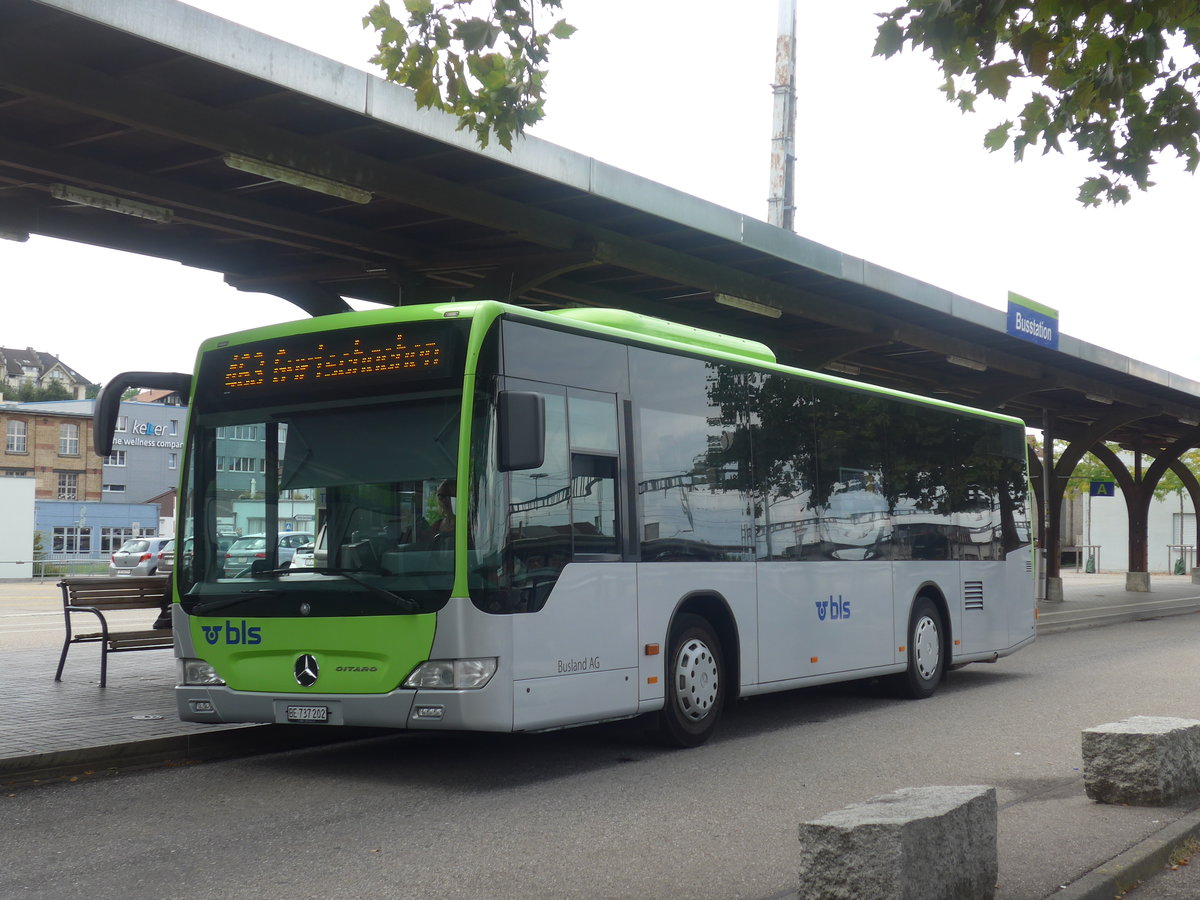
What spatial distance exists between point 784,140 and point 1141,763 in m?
16.5

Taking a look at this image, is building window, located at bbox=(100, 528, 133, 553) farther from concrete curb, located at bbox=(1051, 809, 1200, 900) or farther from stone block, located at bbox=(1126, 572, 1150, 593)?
concrete curb, located at bbox=(1051, 809, 1200, 900)

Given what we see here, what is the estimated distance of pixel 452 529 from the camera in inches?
317

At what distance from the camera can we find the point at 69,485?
8131cm

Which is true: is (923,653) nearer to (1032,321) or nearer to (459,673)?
(459,673)

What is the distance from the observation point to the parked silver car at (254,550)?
8570 mm

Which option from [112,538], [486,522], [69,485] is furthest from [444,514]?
[69,485]

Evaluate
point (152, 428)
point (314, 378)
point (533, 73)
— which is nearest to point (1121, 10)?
point (533, 73)

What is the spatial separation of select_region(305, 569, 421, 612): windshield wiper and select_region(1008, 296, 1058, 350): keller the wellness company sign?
15658mm

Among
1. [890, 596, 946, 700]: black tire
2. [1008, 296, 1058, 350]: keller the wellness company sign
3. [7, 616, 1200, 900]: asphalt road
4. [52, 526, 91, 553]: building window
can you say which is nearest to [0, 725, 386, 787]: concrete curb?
[7, 616, 1200, 900]: asphalt road

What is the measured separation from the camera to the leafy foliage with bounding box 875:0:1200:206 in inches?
251

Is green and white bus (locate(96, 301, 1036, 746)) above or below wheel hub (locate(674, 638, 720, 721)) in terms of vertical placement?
above

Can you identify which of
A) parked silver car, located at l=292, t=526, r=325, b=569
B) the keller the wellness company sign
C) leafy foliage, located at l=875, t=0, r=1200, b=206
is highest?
the keller the wellness company sign

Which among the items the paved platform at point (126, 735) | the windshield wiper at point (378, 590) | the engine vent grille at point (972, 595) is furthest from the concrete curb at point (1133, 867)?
the engine vent grille at point (972, 595)

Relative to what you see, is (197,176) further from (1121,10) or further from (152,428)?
(152,428)
